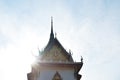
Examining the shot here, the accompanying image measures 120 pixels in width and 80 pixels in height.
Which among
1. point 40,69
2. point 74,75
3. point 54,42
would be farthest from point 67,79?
point 54,42

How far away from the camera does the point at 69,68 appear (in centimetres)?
3073

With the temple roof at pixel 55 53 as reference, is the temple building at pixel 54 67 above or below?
below

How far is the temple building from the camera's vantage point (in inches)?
1183

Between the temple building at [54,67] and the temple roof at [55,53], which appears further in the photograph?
the temple roof at [55,53]

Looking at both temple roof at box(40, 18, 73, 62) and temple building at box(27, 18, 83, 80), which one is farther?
temple roof at box(40, 18, 73, 62)

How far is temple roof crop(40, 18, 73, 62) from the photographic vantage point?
31.2m

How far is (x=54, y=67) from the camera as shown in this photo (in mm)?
30469

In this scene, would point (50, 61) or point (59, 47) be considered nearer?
point (50, 61)

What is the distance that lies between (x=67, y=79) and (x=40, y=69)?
2.84 metres

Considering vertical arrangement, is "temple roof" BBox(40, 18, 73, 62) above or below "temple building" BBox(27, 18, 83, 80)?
above

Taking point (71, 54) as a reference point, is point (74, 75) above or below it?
below

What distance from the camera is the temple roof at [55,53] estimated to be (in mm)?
31241

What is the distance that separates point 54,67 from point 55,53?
1875 millimetres

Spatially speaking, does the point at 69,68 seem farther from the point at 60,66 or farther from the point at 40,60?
the point at 40,60
